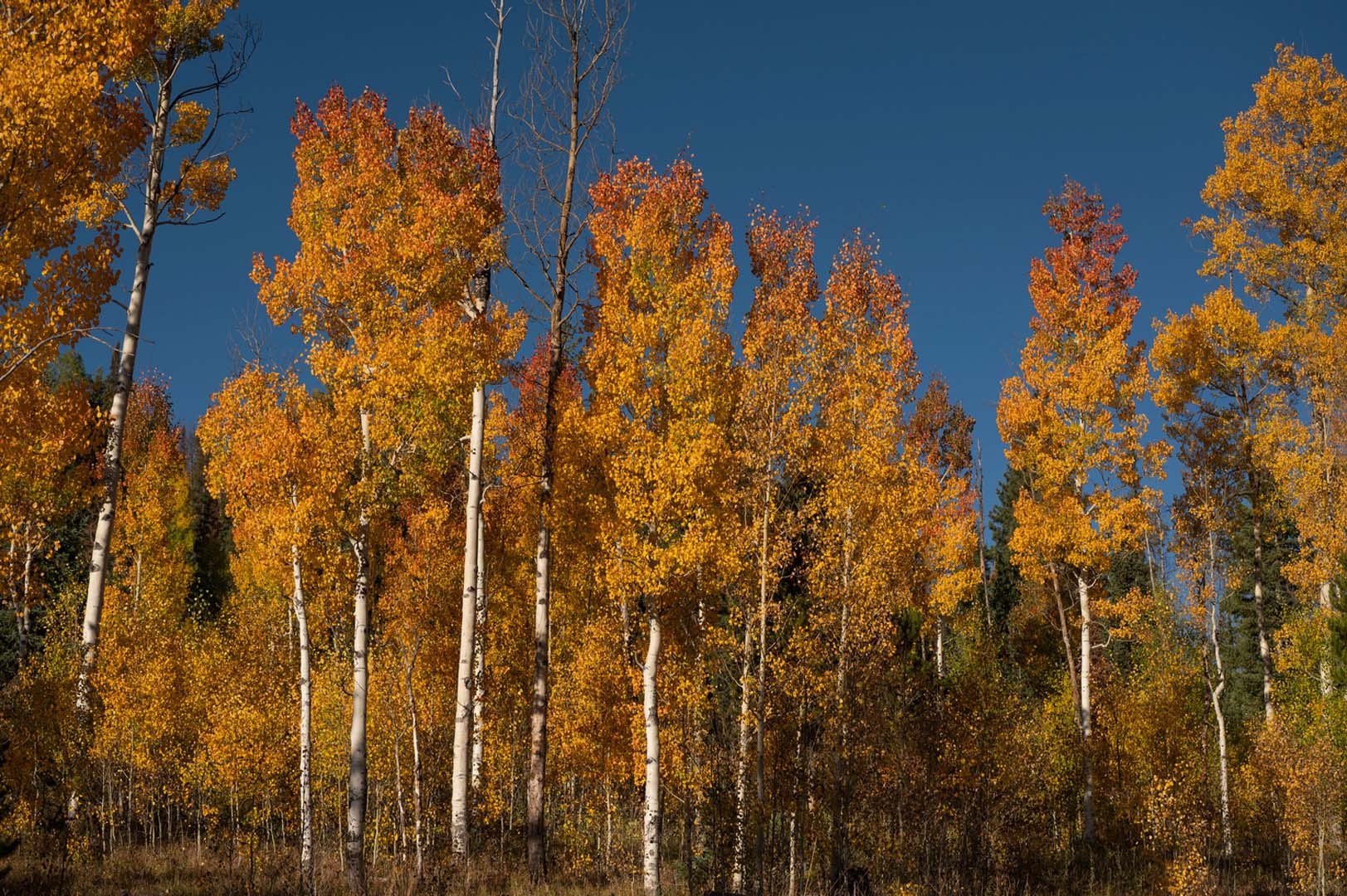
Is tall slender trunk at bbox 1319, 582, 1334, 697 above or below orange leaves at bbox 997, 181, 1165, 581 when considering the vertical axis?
below

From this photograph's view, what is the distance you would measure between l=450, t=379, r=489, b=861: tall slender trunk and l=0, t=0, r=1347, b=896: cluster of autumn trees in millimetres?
80

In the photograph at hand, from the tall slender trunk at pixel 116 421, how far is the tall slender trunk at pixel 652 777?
8.02m

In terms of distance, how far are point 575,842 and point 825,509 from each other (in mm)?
9019

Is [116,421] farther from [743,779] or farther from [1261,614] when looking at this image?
[1261,614]

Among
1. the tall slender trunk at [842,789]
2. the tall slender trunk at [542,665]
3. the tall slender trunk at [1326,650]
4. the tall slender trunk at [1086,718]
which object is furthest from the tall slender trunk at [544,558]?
the tall slender trunk at [1326,650]

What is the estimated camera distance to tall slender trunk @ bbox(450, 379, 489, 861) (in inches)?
538

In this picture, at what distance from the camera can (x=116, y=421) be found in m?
13.0

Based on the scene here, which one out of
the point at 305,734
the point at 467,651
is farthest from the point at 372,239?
the point at 305,734

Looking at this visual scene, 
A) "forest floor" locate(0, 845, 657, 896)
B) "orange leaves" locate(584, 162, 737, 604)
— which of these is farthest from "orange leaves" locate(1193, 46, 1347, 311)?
"forest floor" locate(0, 845, 657, 896)

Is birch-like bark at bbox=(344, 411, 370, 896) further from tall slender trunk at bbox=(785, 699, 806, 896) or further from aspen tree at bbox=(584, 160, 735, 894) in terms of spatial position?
tall slender trunk at bbox=(785, 699, 806, 896)

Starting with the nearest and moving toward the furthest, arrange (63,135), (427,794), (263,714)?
(63,135)
(263,714)
(427,794)

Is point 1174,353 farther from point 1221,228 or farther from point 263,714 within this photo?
point 263,714

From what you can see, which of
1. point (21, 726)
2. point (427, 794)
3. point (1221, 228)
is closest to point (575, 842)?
point (427, 794)

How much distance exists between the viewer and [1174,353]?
23.2 m
